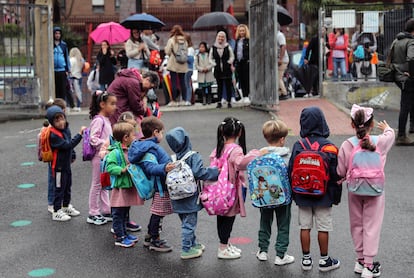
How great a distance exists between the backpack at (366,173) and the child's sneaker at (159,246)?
6.19 feet

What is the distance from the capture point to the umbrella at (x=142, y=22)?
18078 mm

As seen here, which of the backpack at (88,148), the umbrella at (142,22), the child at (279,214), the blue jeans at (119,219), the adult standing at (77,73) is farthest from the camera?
the adult standing at (77,73)

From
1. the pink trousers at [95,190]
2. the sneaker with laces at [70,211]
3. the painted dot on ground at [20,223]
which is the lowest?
the painted dot on ground at [20,223]

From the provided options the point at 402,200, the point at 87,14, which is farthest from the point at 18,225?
the point at 87,14

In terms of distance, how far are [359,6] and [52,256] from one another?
13444 mm

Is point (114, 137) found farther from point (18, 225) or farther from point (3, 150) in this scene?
point (3, 150)

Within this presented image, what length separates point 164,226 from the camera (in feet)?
24.2

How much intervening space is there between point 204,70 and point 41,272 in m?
11.4

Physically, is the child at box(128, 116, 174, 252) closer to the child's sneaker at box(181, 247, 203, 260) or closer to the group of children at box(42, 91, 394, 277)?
the group of children at box(42, 91, 394, 277)

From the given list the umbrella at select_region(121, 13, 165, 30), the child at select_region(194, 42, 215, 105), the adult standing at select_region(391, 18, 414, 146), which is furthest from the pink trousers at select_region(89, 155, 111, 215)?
the umbrella at select_region(121, 13, 165, 30)

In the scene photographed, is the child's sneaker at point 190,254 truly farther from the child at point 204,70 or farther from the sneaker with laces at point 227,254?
the child at point 204,70

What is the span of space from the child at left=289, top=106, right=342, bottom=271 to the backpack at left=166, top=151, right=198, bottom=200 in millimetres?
859

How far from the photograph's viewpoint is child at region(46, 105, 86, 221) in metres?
7.54

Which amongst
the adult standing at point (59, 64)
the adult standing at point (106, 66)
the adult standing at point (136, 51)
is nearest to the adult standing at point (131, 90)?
the adult standing at point (136, 51)
